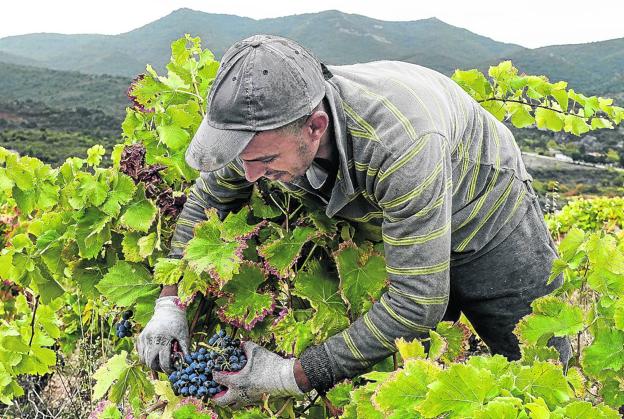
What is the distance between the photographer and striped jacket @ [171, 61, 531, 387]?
71.0 inches

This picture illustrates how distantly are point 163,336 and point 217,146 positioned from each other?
78 centimetres

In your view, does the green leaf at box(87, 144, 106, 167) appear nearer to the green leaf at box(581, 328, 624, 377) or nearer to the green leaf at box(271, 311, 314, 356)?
the green leaf at box(271, 311, 314, 356)

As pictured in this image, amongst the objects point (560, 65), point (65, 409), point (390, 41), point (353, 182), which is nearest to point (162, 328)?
point (353, 182)

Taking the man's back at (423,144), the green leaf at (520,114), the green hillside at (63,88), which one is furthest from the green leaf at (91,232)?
the green hillside at (63,88)

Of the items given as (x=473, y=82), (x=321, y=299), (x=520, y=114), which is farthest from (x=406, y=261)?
(x=520, y=114)

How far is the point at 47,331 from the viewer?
317 centimetres

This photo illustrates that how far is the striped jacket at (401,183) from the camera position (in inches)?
71.0

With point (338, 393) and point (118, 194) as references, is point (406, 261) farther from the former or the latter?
point (118, 194)

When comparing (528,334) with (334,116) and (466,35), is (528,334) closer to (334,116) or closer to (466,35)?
(334,116)

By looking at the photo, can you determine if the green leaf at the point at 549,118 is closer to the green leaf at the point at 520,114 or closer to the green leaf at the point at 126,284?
the green leaf at the point at 520,114

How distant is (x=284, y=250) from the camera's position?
7.25ft

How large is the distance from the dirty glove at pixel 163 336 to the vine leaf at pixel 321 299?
0.44 meters

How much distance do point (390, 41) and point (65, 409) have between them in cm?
15055

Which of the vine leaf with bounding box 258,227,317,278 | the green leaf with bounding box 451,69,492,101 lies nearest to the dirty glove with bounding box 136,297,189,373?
the vine leaf with bounding box 258,227,317,278
